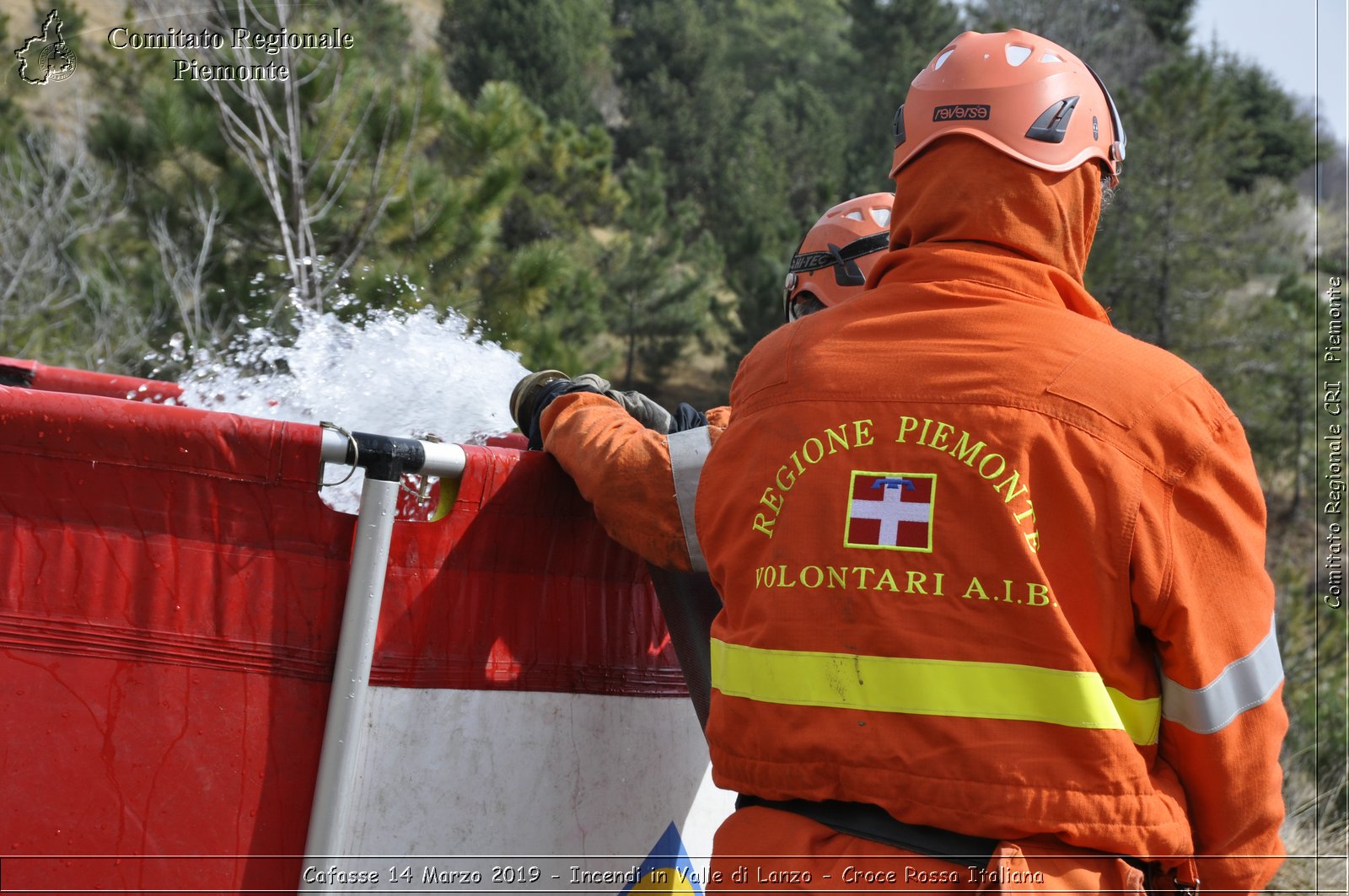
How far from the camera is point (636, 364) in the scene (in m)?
23.7

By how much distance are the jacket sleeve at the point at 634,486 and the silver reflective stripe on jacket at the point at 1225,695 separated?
91cm

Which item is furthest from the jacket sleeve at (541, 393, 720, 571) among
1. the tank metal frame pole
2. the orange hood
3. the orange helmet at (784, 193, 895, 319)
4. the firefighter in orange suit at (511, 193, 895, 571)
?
the orange helmet at (784, 193, 895, 319)

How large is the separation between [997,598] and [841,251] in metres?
2.02

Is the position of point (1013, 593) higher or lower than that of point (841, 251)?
lower

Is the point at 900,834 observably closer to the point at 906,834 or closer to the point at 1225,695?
the point at 906,834

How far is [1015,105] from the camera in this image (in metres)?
2.08

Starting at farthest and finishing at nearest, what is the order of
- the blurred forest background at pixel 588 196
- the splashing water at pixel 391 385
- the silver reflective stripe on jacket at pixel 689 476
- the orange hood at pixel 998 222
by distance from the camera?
the blurred forest background at pixel 588 196 < the splashing water at pixel 391 385 < the silver reflective stripe on jacket at pixel 689 476 < the orange hood at pixel 998 222

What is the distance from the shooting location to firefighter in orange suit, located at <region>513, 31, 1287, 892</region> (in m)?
1.79

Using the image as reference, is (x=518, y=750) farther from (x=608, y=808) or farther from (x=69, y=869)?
(x=69, y=869)

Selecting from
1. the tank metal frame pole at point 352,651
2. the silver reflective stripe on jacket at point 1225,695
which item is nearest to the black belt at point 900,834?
the silver reflective stripe on jacket at point 1225,695

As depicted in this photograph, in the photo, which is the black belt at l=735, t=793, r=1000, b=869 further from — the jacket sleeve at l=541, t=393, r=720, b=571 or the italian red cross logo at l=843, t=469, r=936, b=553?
the jacket sleeve at l=541, t=393, r=720, b=571

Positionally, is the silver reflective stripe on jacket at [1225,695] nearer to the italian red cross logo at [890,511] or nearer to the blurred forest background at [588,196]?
the italian red cross logo at [890,511]

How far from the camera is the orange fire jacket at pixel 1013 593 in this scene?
1.79 meters

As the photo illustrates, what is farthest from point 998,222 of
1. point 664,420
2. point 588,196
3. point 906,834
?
point 588,196
